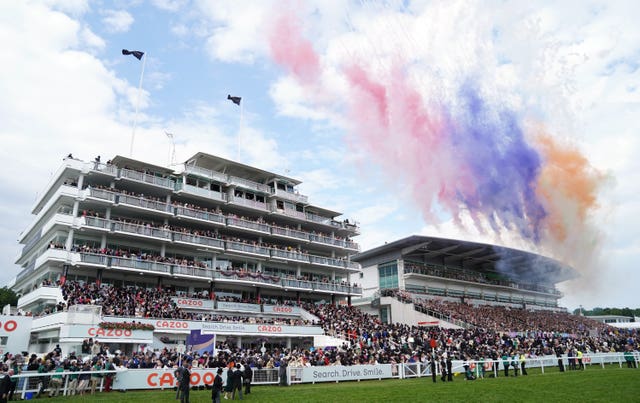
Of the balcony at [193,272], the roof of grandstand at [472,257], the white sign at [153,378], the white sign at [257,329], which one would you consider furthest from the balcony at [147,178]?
the roof of grandstand at [472,257]

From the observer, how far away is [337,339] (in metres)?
42.9

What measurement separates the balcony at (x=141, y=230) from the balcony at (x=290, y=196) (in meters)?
14.7

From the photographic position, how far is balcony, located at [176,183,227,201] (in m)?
46.8

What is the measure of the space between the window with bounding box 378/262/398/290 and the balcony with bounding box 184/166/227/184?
26.9m

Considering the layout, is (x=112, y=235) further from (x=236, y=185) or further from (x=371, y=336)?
(x=371, y=336)

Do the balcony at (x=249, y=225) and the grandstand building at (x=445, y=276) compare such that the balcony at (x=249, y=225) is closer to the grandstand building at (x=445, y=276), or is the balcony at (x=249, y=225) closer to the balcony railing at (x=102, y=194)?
the balcony railing at (x=102, y=194)

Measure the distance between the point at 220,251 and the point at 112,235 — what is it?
33.6ft

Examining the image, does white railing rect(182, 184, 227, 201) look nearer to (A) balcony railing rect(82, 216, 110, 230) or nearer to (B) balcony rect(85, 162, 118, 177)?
(B) balcony rect(85, 162, 118, 177)

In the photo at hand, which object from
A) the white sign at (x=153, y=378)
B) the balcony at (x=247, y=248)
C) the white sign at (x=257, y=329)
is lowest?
the white sign at (x=153, y=378)

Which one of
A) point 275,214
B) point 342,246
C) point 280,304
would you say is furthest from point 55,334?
point 342,246

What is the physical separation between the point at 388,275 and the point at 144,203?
35178 millimetres

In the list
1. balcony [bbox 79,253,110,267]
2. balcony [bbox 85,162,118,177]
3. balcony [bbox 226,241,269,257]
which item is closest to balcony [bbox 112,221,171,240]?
balcony [bbox 79,253,110,267]

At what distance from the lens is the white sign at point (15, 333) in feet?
112

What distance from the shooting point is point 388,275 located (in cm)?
6575
